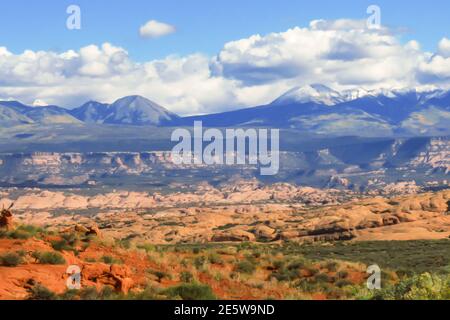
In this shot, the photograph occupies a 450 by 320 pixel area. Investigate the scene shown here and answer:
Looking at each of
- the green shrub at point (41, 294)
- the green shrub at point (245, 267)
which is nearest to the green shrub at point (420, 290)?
the green shrub at point (41, 294)

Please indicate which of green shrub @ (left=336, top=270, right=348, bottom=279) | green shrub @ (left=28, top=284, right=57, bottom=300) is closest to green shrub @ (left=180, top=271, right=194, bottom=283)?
green shrub @ (left=28, top=284, right=57, bottom=300)

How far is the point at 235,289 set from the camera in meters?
29.0

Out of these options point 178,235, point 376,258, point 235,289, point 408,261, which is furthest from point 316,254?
point 178,235

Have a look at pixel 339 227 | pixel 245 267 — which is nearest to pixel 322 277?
pixel 245 267

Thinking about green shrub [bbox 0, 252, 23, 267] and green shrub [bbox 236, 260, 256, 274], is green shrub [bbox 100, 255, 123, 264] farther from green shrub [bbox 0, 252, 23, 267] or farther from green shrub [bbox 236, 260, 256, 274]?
green shrub [bbox 236, 260, 256, 274]

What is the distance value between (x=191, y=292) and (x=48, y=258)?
6.92 meters

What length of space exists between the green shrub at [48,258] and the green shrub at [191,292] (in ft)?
18.9

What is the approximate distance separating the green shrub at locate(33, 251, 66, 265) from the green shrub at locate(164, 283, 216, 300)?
575 centimetres

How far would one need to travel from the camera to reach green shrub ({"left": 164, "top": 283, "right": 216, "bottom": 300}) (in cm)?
2375

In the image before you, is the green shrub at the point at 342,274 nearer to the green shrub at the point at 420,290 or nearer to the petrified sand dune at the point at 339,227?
the green shrub at the point at 420,290

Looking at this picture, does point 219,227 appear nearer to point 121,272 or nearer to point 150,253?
point 150,253

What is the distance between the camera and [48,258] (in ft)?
91.6
